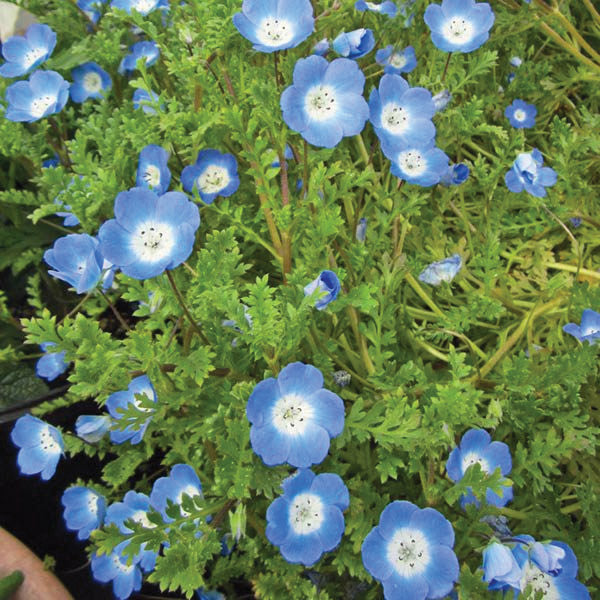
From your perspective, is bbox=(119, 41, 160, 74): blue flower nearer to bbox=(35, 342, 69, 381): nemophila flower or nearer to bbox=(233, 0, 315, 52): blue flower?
bbox=(233, 0, 315, 52): blue flower

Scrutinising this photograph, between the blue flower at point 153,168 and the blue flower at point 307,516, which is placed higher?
the blue flower at point 153,168

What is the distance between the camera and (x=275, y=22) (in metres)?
0.90

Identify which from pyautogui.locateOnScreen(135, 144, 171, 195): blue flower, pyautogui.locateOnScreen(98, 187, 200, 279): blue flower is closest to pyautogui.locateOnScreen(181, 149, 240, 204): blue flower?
pyautogui.locateOnScreen(135, 144, 171, 195): blue flower

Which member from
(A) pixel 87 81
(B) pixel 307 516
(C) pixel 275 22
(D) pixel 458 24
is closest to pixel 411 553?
(B) pixel 307 516

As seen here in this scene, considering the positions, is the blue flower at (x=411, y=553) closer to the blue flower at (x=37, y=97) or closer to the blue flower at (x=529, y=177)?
the blue flower at (x=529, y=177)

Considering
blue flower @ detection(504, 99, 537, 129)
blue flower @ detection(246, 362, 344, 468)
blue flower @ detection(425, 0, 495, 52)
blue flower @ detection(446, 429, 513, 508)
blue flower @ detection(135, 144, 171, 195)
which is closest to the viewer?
blue flower @ detection(246, 362, 344, 468)

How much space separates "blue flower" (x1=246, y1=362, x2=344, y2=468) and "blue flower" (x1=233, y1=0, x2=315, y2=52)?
46cm

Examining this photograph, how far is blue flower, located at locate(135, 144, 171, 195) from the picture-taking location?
988 millimetres

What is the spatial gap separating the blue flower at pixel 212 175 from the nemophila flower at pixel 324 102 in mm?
237

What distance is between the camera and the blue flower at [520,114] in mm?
1355

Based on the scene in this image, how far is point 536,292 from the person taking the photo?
3.95 ft

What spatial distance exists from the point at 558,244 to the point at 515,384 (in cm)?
54

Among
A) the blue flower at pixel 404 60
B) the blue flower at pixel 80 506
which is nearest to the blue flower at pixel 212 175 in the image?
the blue flower at pixel 404 60

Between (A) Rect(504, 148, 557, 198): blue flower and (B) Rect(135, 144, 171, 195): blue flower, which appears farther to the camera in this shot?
(A) Rect(504, 148, 557, 198): blue flower
